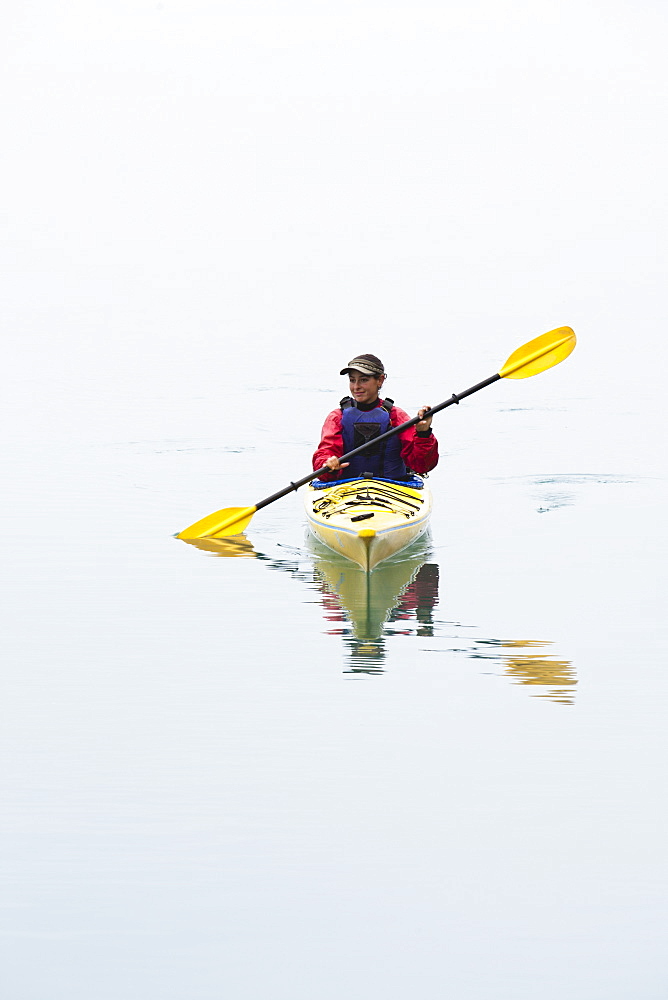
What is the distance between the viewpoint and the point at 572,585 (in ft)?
29.0

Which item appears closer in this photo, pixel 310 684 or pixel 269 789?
pixel 269 789

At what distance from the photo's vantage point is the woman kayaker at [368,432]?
31.3 feet

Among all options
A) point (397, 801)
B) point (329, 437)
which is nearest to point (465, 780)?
point (397, 801)

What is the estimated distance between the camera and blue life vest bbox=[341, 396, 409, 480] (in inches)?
378

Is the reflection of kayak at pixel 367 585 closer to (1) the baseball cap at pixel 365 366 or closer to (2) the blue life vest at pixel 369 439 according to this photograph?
(2) the blue life vest at pixel 369 439

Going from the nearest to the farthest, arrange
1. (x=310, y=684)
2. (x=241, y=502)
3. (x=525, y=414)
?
1. (x=310, y=684)
2. (x=241, y=502)
3. (x=525, y=414)

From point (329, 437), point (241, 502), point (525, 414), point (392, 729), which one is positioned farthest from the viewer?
point (525, 414)

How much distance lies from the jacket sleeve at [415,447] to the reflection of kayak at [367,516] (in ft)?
0.63

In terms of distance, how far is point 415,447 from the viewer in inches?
388

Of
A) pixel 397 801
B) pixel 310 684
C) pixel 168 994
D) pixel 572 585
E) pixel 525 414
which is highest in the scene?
pixel 525 414

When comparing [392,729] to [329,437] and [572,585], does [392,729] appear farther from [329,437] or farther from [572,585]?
[329,437]

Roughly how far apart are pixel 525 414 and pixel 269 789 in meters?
12.2

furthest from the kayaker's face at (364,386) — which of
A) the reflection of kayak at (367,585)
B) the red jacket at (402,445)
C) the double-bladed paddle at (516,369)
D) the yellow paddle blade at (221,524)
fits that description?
the yellow paddle blade at (221,524)

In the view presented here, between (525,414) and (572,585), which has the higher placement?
(525,414)
